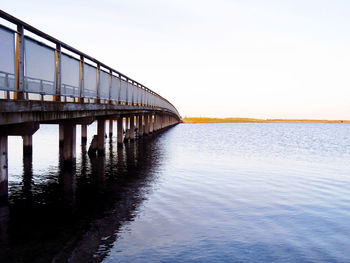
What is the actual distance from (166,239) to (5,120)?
447cm

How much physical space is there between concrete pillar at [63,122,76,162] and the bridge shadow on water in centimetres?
47

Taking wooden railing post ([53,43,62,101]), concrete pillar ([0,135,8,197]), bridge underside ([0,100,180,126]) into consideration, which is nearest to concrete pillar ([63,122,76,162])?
bridge underside ([0,100,180,126])

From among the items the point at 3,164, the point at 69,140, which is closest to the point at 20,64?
the point at 3,164

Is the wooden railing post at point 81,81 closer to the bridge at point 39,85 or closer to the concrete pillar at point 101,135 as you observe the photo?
the bridge at point 39,85

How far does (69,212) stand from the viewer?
34.3 feet

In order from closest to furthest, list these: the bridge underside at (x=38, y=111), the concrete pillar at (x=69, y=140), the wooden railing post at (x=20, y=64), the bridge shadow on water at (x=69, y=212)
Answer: the bridge shadow on water at (x=69, y=212)
the bridge underside at (x=38, y=111)
the wooden railing post at (x=20, y=64)
the concrete pillar at (x=69, y=140)

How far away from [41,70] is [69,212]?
409 cm

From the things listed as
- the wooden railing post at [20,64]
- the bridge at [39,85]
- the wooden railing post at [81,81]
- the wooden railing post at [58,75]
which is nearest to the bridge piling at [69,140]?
the bridge at [39,85]

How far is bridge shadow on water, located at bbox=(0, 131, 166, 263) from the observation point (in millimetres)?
7520

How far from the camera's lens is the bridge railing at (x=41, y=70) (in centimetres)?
832

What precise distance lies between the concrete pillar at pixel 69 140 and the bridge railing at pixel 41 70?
1.49 m

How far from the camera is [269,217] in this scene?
1068 centimetres

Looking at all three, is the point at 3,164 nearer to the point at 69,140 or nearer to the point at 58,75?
the point at 58,75

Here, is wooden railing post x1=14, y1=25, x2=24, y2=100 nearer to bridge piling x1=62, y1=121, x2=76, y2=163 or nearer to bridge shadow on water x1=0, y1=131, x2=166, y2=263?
bridge shadow on water x1=0, y1=131, x2=166, y2=263
